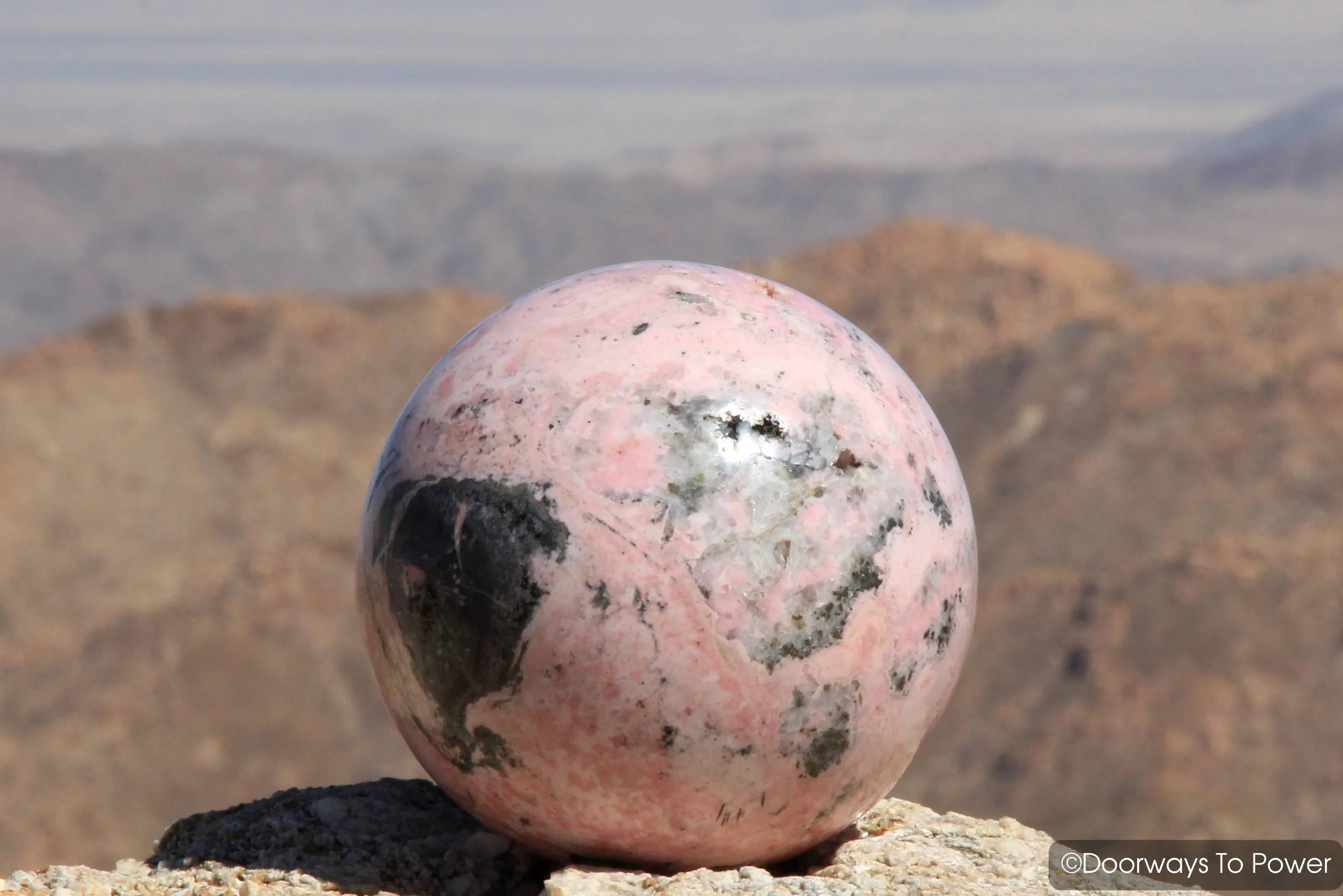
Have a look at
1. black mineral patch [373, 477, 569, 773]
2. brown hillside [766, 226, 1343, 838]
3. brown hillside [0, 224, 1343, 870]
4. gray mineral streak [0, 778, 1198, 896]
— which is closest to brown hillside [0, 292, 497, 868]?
brown hillside [0, 224, 1343, 870]

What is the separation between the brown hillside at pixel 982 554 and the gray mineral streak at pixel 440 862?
44.9 ft

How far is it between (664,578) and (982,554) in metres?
25.5

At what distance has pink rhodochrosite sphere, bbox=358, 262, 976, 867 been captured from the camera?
521 centimetres

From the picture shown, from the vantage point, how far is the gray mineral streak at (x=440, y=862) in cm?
559

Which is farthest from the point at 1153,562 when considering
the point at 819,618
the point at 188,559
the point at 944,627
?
the point at 188,559

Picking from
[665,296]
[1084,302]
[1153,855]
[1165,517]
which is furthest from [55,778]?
[1084,302]

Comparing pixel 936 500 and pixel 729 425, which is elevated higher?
pixel 936 500

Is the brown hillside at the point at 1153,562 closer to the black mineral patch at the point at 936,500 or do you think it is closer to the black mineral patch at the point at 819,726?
the black mineral patch at the point at 936,500

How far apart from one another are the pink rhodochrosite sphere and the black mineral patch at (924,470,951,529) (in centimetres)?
1

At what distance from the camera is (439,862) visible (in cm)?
621

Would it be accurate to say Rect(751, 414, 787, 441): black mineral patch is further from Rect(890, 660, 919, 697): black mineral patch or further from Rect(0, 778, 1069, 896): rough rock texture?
Rect(0, 778, 1069, 896): rough rock texture

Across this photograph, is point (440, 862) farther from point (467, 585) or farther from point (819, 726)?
point (819, 726)

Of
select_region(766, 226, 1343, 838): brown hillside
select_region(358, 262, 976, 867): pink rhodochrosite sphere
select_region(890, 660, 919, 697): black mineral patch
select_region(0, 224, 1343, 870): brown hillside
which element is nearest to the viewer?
select_region(358, 262, 976, 867): pink rhodochrosite sphere

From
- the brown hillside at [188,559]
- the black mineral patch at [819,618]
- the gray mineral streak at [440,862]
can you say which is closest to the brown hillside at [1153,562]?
the brown hillside at [188,559]
